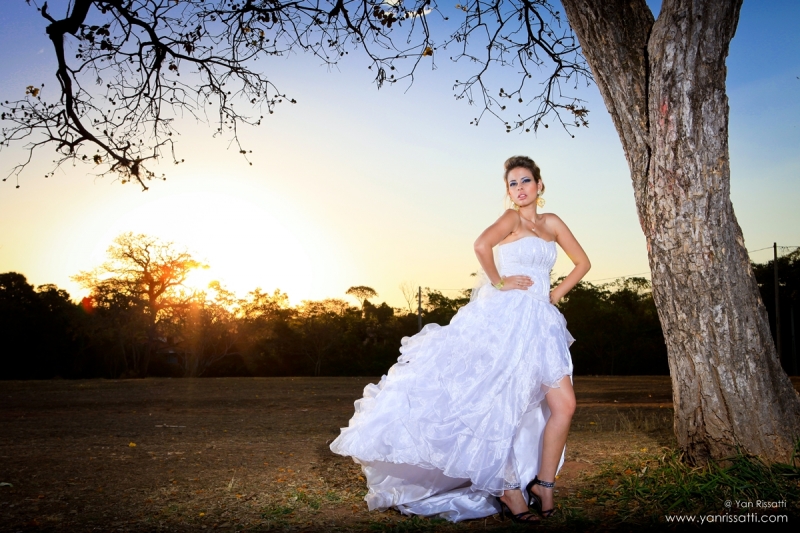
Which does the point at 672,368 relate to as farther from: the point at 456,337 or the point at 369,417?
the point at 369,417

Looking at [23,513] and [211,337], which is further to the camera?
[211,337]

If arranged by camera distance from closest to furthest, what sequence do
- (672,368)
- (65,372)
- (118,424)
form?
(672,368), (118,424), (65,372)

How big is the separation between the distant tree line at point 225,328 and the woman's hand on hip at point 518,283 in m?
29.5

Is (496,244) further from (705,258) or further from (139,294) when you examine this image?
(139,294)

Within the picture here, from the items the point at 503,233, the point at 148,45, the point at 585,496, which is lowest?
the point at 585,496

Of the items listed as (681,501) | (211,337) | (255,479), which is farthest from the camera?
(211,337)

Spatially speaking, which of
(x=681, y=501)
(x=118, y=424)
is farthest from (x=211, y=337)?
(x=681, y=501)

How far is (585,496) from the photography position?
446 cm

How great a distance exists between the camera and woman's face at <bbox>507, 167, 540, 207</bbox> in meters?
4.43

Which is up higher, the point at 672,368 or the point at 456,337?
the point at 456,337

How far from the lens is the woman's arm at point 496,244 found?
430 cm

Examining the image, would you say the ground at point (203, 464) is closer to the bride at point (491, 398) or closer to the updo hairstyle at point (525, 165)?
the bride at point (491, 398)

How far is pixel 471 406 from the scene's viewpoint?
13.5ft

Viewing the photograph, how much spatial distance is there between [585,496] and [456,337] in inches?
55.8
